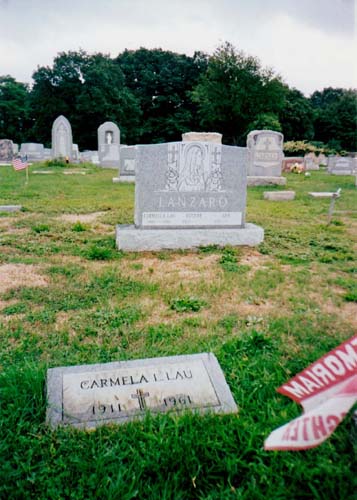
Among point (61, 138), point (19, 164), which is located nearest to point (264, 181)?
point (19, 164)

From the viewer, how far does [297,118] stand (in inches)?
1732

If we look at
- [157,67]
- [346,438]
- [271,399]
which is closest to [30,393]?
[271,399]

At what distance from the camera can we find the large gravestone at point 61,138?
23578 mm

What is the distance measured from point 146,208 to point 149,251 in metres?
0.57

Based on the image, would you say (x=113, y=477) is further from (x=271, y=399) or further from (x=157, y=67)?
(x=157, y=67)

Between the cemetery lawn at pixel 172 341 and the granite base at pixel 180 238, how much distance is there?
149 mm

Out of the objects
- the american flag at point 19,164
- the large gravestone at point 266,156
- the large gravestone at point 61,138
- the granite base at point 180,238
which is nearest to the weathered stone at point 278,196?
the large gravestone at point 266,156

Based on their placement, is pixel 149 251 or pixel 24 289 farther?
pixel 149 251

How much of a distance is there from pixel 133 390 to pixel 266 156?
12755 mm

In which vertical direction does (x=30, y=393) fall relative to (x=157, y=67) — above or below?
below

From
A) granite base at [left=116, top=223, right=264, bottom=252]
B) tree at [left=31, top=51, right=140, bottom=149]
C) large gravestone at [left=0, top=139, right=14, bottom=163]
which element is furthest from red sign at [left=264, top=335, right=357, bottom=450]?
tree at [left=31, top=51, right=140, bottom=149]

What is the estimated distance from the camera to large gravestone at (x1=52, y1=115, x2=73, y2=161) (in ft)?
77.4

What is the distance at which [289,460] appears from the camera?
177 centimetres

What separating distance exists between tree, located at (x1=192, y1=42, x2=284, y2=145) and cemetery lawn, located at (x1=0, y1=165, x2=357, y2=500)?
31.9 meters
